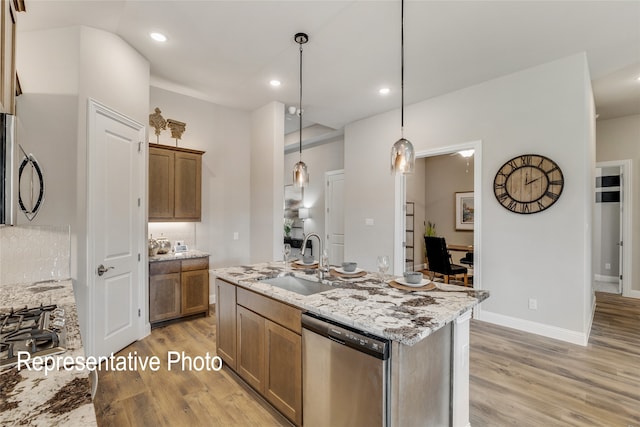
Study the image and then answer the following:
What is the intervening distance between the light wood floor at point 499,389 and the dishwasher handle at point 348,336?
0.86 metres

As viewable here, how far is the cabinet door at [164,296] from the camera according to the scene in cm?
352

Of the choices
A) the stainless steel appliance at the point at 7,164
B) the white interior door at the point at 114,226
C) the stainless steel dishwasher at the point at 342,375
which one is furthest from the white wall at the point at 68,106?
A: the stainless steel dishwasher at the point at 342,375

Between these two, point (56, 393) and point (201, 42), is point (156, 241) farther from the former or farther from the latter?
point (56, 393)

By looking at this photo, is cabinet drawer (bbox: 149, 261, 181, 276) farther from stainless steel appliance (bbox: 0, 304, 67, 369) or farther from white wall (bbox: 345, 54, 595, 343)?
white wall (bbox: 345, 54, 595, 343)

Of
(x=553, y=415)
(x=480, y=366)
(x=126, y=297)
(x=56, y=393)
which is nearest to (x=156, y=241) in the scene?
(x=126, y=297)

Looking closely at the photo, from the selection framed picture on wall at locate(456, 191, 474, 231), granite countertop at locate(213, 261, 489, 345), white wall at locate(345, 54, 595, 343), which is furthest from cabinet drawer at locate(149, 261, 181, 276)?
framed picture on wall at locate(456, 191, 474, 231)

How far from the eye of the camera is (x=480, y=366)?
8.91 feet

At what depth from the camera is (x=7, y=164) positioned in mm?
1107

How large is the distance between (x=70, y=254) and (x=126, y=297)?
791 mm

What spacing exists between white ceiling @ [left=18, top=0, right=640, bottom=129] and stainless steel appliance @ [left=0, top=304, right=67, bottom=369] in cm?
210

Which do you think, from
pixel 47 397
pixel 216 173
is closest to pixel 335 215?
pixel 216 173

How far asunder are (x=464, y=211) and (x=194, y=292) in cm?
587

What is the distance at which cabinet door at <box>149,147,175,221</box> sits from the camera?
3.72m

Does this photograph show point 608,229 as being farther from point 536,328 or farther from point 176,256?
point 176,256
